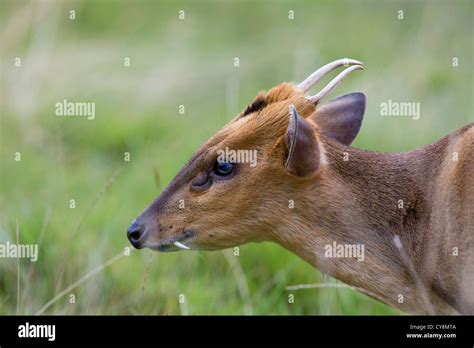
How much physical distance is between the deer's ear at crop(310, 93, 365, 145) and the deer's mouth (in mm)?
1103

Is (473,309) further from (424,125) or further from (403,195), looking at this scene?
(424,125)

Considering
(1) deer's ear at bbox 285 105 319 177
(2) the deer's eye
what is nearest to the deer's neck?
(1) deer's ear at bbox 285 105 319 177

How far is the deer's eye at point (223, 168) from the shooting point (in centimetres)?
624

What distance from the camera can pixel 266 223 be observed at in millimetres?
6227

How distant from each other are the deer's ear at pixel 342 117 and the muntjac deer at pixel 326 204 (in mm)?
276

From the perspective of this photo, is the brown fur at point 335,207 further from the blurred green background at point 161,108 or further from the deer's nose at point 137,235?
the blurred green background at point 161,108

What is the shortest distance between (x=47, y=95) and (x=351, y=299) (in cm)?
561

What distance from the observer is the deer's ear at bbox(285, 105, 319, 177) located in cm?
596
